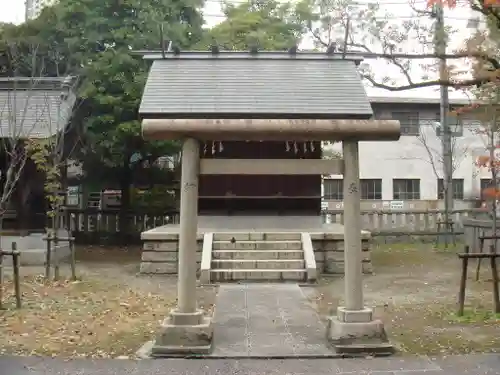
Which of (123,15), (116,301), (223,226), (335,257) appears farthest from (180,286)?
(123,15)

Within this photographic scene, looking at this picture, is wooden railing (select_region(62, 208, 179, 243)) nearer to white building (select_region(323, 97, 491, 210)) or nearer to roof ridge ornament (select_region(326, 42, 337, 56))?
roof ridge ornament (select_region(326, 42, 337, 56))

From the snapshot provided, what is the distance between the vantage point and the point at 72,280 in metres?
10.9

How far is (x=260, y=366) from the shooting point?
18.6ft

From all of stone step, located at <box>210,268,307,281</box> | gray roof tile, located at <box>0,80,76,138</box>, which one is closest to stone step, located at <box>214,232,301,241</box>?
stone step, located at <box>210,268,307,281</box>

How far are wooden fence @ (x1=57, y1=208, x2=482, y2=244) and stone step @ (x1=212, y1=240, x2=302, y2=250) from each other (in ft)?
19.9

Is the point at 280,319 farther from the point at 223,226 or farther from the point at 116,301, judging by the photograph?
the point at 223,226

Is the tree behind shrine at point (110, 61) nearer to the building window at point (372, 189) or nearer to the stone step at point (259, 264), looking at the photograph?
the stone step at point (259, 264)

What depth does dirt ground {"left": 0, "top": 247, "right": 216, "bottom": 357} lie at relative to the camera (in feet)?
21.2

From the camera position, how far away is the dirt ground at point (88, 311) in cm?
646

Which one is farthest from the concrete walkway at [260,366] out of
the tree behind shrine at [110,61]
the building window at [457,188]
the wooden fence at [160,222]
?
the building window at [457,188]

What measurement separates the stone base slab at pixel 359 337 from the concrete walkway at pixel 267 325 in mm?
177

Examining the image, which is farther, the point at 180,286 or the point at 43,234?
Result: the point at 43,234

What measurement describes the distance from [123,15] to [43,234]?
7133 mm

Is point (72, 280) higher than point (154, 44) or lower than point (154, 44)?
lower
